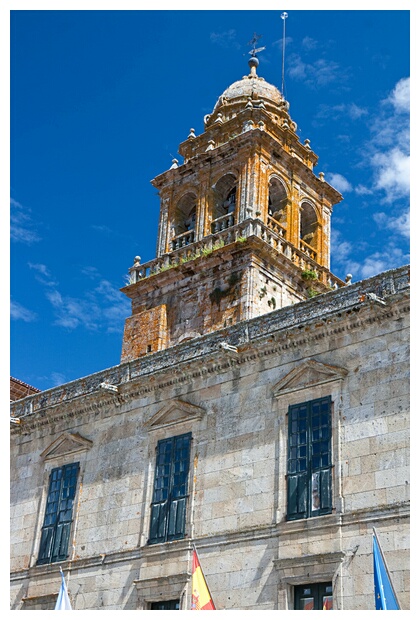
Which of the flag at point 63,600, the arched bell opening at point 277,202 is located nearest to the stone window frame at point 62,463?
the flag at point 63,600

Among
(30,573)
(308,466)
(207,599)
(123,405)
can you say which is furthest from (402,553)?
(30,573)

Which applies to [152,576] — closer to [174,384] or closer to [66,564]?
[66,564]

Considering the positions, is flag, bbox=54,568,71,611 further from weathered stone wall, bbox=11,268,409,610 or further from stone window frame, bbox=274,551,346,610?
stone window frame, bbox=274,551,346,610

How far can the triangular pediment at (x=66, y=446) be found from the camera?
22.3 metres

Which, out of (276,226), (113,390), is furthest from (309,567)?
(276,226)

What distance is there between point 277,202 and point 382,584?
742 inches

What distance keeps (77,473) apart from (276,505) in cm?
627

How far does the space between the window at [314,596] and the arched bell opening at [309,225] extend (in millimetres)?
16767

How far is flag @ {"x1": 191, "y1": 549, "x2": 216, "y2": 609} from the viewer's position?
673 inches

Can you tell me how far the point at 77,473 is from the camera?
72.3 ft

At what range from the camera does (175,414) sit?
67.5 ft

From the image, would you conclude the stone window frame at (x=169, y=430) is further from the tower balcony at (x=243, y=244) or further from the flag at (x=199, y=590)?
the tower balcony at (x=243, y=244)

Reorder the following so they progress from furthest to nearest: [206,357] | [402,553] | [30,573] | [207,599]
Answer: [30,573] → [206,357] → [207,599] → [402,553]

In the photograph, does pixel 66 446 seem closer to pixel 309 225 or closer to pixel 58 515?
pixel 58 515
